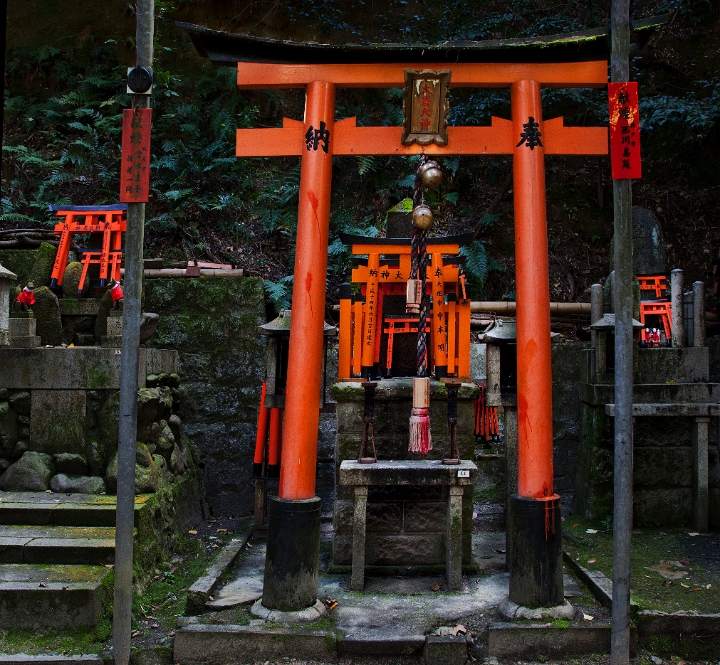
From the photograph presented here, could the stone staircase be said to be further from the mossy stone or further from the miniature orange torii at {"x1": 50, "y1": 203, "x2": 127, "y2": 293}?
the miniature orange torii at {"x1": 50, "y1": 203, "x2": 127, "y2": 293}

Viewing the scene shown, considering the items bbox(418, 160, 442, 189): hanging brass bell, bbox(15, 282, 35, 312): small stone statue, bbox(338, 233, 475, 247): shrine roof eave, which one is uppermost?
bbox(418, 160, 442, 189): hanging brass bell

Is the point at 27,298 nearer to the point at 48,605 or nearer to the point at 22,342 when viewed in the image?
the point at 22,342

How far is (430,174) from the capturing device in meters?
5.61

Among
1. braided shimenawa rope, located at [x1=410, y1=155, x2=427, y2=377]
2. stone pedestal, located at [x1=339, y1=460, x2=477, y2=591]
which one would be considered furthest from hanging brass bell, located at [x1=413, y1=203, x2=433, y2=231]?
stone pedestal, located at [x1=339, y1=460, x2=477, y2=591]

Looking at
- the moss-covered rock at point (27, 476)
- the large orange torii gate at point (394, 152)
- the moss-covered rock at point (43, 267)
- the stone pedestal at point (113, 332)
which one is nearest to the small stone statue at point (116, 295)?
the stone pedestal at point (113, 332)

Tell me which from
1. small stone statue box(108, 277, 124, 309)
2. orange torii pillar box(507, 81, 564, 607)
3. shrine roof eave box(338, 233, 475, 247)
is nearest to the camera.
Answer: orange torii pillar box(507, 81, 564, 607)

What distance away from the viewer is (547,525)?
525cm

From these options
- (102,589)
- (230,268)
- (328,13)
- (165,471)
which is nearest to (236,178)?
(230,268)

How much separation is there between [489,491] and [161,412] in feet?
16.1

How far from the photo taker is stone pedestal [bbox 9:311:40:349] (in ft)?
22.3

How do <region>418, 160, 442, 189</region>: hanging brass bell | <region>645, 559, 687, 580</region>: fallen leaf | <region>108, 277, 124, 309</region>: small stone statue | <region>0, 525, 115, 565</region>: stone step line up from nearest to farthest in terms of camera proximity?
<region>0, 525, 115, 565</region>: stone step → <region>418, 160, 442, 189</region>: hanging brass bell → <region>645, 559, 687, 580</region>: fallen leaf → <region>108, 277, 124, 309</region>: small stone statue

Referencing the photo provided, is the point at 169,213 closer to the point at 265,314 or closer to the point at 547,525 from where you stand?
the point at 265,314

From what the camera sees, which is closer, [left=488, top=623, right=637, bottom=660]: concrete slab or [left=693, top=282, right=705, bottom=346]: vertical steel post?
[left=488, top=623, right=637, bottom=660]: concrete slab

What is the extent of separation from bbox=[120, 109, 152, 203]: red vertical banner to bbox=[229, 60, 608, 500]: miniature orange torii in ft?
3.72
